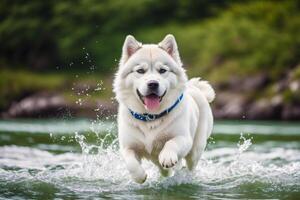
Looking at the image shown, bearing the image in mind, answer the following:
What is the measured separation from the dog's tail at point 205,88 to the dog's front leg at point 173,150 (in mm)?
1829

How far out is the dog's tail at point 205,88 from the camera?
9.52 m

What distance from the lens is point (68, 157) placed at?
11891mm

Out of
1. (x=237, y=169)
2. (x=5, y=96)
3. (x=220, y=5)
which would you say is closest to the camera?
(x=237, y=169)

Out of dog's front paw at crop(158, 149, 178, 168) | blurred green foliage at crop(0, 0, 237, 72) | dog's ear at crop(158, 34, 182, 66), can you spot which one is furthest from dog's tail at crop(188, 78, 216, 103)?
blurred green foliage at crop(0, 0, 237, 72)

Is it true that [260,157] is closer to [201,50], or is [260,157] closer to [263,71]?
[263,71]


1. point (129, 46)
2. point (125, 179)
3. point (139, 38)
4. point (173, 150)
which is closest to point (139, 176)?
point (173, 150)

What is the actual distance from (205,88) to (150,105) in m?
2.53

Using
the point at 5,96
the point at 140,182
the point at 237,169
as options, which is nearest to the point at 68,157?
the point at 237,169

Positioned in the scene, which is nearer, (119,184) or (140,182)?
(140,182)

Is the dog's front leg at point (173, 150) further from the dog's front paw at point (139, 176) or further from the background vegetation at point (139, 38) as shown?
the background vegetation at point (139, 38)

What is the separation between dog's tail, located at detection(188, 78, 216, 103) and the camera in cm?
952

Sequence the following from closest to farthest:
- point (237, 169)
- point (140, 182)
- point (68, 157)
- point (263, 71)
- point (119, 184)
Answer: point (140, 182) → point (119, 184) → point (237, 169) → point (68, 157) → point (263, 71)

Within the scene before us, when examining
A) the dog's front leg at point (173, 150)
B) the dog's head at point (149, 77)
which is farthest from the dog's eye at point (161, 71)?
the dog's front leg at point (173, 150)

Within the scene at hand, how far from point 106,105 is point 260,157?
32589 millimetres
